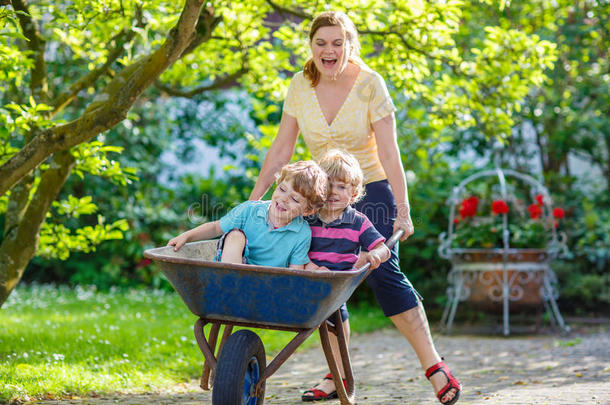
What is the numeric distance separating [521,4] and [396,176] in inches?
191

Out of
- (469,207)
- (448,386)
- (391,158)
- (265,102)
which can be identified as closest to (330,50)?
(391,158)

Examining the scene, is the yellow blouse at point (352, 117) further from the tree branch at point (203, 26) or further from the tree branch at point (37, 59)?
the tree branch at point (37, 59)

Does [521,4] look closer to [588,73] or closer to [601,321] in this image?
[588,73]

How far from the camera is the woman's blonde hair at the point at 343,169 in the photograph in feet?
9.19

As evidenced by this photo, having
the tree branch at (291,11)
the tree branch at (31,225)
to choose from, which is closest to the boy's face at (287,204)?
the tree branch at (31,225)

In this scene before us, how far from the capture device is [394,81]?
16.2 feet

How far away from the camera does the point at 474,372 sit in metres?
4.27

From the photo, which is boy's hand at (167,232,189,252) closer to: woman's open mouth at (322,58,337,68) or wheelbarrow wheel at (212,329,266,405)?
wheelbarrow wheel at (212,329,266,405)

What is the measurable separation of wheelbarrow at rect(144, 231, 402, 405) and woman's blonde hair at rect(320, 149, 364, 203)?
14.9 inches

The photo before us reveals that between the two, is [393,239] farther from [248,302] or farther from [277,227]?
[248,302]

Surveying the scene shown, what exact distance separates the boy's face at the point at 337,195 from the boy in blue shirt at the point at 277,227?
Answer: 0.07 metres

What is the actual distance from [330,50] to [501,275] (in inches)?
135

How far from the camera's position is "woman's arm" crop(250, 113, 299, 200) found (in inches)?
126

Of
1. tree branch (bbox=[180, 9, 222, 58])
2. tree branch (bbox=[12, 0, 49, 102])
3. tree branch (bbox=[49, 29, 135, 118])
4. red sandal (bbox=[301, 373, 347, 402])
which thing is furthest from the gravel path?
tree branch (bbox=[180, 9, 222, 58])
